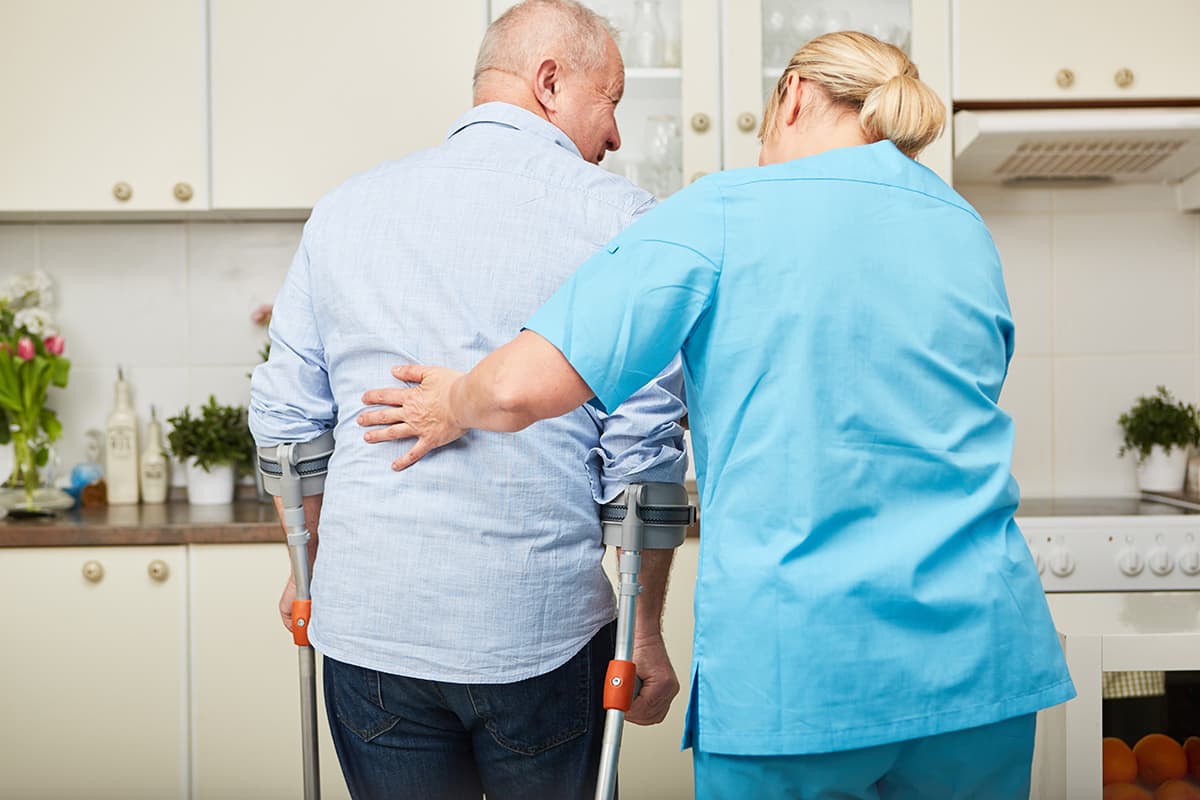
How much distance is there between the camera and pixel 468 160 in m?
1.23

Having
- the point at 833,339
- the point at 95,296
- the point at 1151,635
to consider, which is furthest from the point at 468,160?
the point at 95,296

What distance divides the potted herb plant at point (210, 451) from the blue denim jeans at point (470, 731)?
1.30 metres

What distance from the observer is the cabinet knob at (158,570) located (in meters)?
2.10

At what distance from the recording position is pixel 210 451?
2.45m

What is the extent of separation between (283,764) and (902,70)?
1714 mm

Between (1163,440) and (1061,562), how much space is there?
23.5 inches

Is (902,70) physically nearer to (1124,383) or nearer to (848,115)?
(848,115)

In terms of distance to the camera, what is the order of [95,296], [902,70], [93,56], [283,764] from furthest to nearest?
1. [95,296]
2. [93,56]
3. [283,764]
4. [902,70]

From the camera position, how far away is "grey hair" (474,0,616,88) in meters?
1.35

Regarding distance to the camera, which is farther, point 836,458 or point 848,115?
point 848,115

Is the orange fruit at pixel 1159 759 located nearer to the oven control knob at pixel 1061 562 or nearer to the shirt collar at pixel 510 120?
the oven control knob at pixel 1061 562

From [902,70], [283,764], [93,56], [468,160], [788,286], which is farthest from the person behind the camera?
[93,56]

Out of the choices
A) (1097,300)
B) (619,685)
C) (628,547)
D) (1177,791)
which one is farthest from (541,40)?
(1097,300)

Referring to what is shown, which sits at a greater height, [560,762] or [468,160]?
[468,160]
